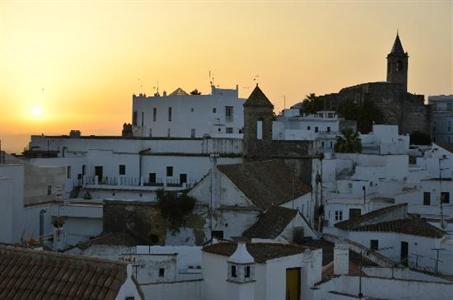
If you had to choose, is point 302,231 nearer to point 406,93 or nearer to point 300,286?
point 300,286

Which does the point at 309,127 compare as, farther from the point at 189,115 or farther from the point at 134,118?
the point at 134,118

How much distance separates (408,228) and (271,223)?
452cm

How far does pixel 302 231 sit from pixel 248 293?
30.7 ft

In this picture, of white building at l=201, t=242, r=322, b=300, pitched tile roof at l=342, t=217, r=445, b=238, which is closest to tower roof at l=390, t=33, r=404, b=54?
pitched tile roof at l=342, t=217, r=445, b=238

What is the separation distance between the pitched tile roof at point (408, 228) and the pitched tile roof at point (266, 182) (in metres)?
3.49

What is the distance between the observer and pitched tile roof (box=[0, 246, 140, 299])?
9.92 m

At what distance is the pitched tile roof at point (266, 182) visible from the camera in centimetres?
2698

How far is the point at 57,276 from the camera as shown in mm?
10414

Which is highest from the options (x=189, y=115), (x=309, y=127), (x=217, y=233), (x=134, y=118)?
(x=189, y=115)

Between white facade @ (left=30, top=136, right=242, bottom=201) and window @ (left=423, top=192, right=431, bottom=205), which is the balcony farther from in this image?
window @ (left=423, top=192, right=431, bottom=205)

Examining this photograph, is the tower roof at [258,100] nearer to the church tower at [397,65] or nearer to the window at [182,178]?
the window at [182,178]

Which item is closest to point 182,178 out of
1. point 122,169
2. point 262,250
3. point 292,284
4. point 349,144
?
point 122,169

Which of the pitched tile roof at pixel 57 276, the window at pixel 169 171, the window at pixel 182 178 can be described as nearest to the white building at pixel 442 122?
the window at pixel 182 178

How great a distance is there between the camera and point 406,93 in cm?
6538
